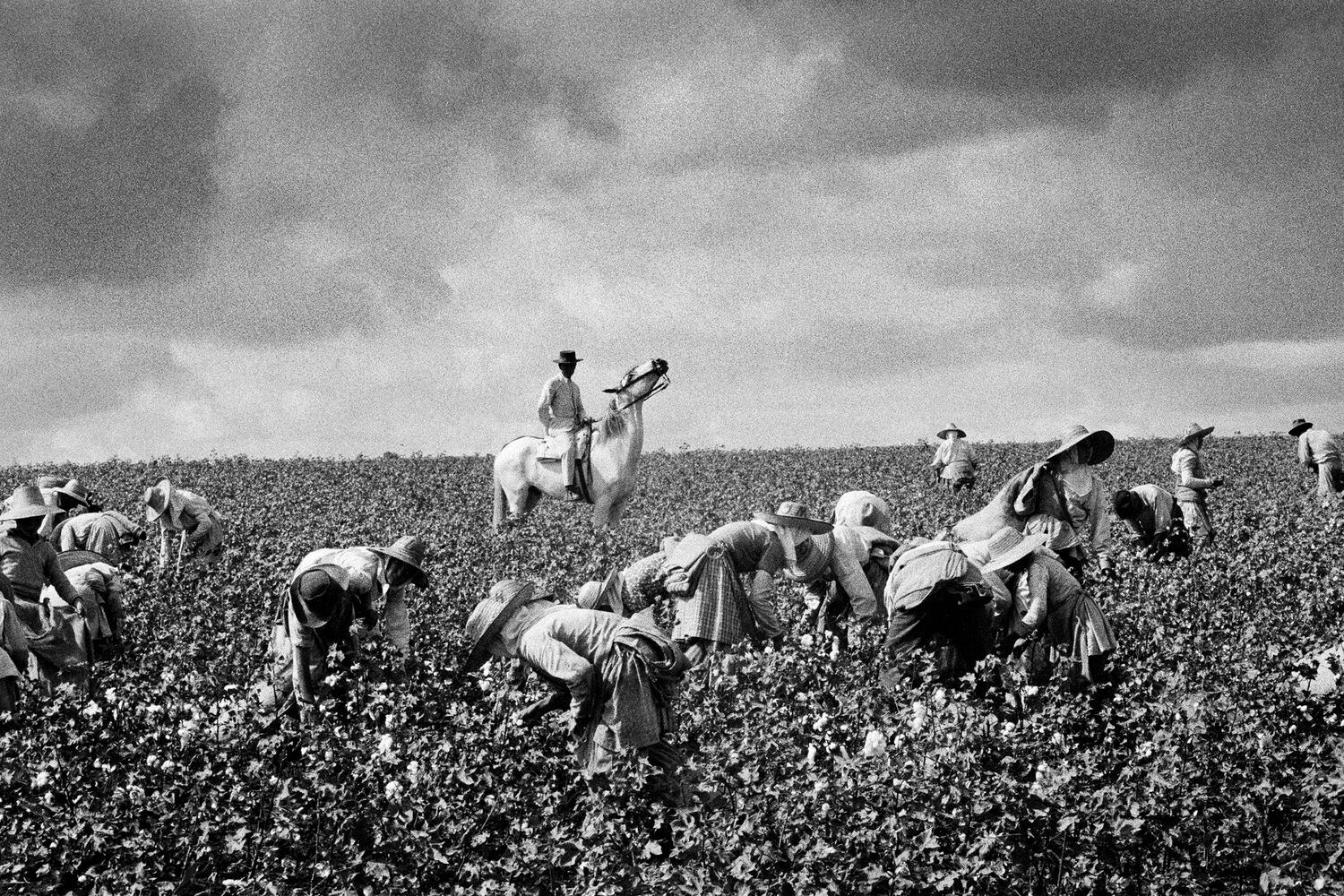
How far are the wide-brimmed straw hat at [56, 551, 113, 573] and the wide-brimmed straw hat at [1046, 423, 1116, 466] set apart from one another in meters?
7.36

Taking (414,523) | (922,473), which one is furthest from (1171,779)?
(922,473)

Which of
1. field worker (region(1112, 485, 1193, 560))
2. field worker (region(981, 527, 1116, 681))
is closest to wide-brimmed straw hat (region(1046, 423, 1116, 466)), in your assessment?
field worker (region(981, 527, 1116, 681))

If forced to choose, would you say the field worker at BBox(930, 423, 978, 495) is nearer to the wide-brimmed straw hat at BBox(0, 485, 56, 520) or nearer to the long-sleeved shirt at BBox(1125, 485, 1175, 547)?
the long-sleeved shirt at BBox(1125, 485, 1175, 547)

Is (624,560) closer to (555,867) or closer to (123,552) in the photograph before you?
(123,552)

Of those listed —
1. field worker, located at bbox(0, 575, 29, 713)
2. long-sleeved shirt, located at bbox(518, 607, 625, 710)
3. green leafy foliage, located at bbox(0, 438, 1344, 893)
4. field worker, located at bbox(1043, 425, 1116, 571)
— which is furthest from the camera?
field worker, located at bbox(1043, 425, 1116, 571)

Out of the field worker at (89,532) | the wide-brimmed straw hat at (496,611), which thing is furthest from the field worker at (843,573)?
the field worker at (89,532)

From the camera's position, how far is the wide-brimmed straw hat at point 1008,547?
747 cm

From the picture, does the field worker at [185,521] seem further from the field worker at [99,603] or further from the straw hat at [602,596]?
the straw hat at [602,596]

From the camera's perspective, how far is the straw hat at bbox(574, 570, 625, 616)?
708cm

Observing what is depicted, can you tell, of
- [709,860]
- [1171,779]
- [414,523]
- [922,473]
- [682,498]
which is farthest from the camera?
[922,473]

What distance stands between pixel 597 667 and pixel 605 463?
347 inches

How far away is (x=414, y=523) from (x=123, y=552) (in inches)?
226

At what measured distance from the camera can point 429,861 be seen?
180 inches

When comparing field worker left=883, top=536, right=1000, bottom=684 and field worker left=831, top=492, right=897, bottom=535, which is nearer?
field worker left=883, top=536, right=1000, bottom=684
